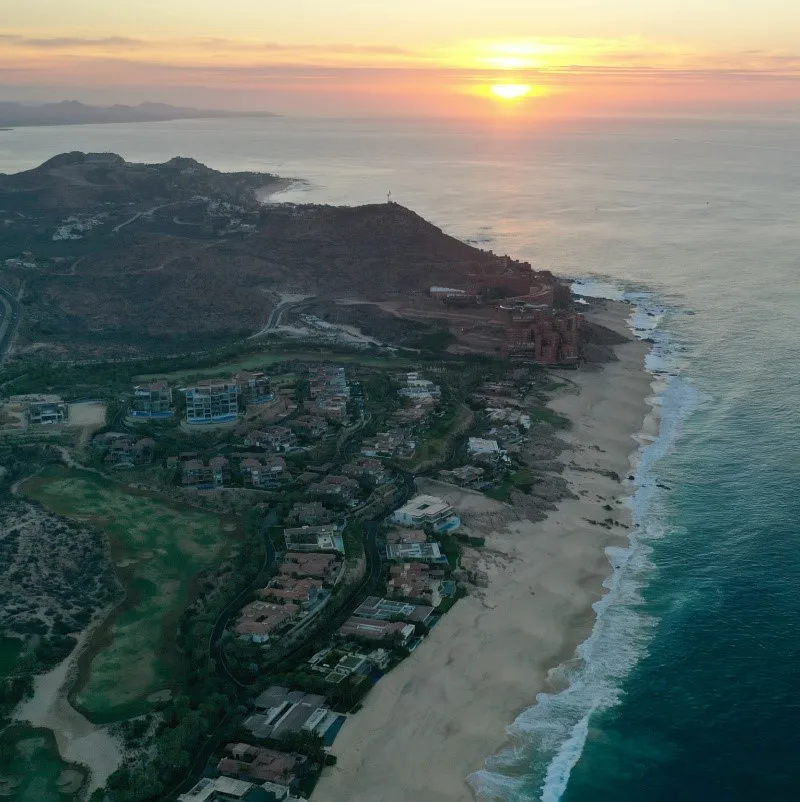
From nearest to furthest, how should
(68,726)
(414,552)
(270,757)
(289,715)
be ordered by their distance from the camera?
(270,757) → (68,726) → (289,715) → (414,552)

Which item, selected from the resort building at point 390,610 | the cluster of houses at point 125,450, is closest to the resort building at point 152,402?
the cluster of houses at point 125,450

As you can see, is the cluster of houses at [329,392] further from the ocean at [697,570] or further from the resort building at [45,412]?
the ocean at [697,570]

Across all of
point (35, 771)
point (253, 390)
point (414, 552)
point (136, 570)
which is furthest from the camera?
point (253, 390)

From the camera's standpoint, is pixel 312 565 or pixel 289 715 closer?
pixel 289 715

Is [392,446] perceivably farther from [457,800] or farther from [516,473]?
[457,800]

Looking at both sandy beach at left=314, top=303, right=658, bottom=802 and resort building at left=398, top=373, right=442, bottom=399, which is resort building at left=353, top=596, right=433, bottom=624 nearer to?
sandy beach at left=314, top=303, right=658, bottom=802

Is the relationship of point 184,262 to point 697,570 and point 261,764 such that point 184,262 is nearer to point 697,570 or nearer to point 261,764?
point 697,570

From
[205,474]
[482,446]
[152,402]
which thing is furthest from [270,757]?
[152,402]
